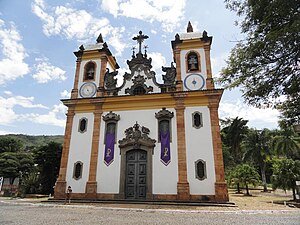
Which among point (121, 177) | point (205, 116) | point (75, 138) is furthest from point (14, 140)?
point (205, 116)

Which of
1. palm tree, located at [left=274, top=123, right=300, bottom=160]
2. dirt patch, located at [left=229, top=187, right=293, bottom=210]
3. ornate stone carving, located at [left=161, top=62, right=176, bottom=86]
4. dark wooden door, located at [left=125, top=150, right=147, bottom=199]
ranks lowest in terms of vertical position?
dirt patch, located at [left=229, top=187, right=293, bottom=210]

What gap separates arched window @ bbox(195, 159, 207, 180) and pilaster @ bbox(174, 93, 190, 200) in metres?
0.69

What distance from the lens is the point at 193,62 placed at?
1619cm

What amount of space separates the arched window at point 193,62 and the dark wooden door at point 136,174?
663cm

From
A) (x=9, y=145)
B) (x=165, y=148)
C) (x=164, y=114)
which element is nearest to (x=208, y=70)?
(x=164, y=114)

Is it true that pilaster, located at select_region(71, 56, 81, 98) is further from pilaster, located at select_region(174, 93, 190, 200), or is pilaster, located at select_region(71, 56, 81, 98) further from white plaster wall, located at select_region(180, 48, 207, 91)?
white plaster wall, located at select_region(180, 48, 207, 91)

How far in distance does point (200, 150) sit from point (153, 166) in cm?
295

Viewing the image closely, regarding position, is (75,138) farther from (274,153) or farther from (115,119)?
(274,153)

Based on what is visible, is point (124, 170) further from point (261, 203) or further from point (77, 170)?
point (261, 203)

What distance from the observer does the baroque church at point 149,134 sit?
1327 cm

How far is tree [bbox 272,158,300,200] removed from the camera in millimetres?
15969

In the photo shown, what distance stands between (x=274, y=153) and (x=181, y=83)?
23.0m

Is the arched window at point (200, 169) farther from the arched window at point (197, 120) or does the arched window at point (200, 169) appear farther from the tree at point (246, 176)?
the tree at point (246, 176)

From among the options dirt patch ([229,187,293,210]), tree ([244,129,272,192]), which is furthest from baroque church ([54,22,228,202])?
tree ([244,129,272,192])
